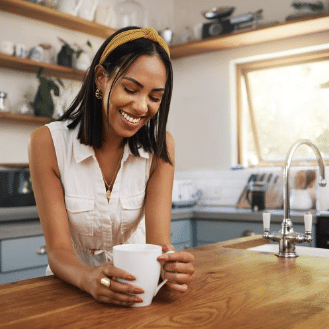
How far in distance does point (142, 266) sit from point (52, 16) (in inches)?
113

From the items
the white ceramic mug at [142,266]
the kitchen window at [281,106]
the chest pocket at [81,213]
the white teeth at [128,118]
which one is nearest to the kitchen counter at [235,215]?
the kitchen window at [281,106]

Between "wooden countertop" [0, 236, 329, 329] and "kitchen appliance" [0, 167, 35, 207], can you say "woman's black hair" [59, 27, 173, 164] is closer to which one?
"wooden countertop" [0, 236, 329, 329]

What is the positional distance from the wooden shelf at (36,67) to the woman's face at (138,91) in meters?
2.08

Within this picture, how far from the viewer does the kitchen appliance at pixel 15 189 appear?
2.71m

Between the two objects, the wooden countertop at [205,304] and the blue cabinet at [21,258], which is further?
the blue cabinet at [21,258]

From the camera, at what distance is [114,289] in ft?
2.76

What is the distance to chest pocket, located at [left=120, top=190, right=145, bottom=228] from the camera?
1399 mm

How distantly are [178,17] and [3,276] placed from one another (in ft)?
9.74

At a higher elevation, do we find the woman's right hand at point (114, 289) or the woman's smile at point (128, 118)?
the woman's smile at point (128, 118)

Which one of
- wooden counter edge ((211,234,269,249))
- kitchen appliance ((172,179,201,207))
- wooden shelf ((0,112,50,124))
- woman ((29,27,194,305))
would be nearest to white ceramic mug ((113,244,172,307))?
woman ((29,27,194,305))

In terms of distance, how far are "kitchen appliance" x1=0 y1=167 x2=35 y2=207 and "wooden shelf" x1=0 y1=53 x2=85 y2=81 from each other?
0.76 metres

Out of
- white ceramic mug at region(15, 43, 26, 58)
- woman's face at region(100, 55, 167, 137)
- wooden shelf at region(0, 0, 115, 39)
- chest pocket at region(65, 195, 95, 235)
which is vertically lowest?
chest pocket at region(65, 195, 95, 235)

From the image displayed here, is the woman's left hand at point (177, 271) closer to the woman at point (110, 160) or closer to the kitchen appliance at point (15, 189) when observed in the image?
the woman at point (110, 160)

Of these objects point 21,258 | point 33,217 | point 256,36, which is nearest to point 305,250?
point 21,258
